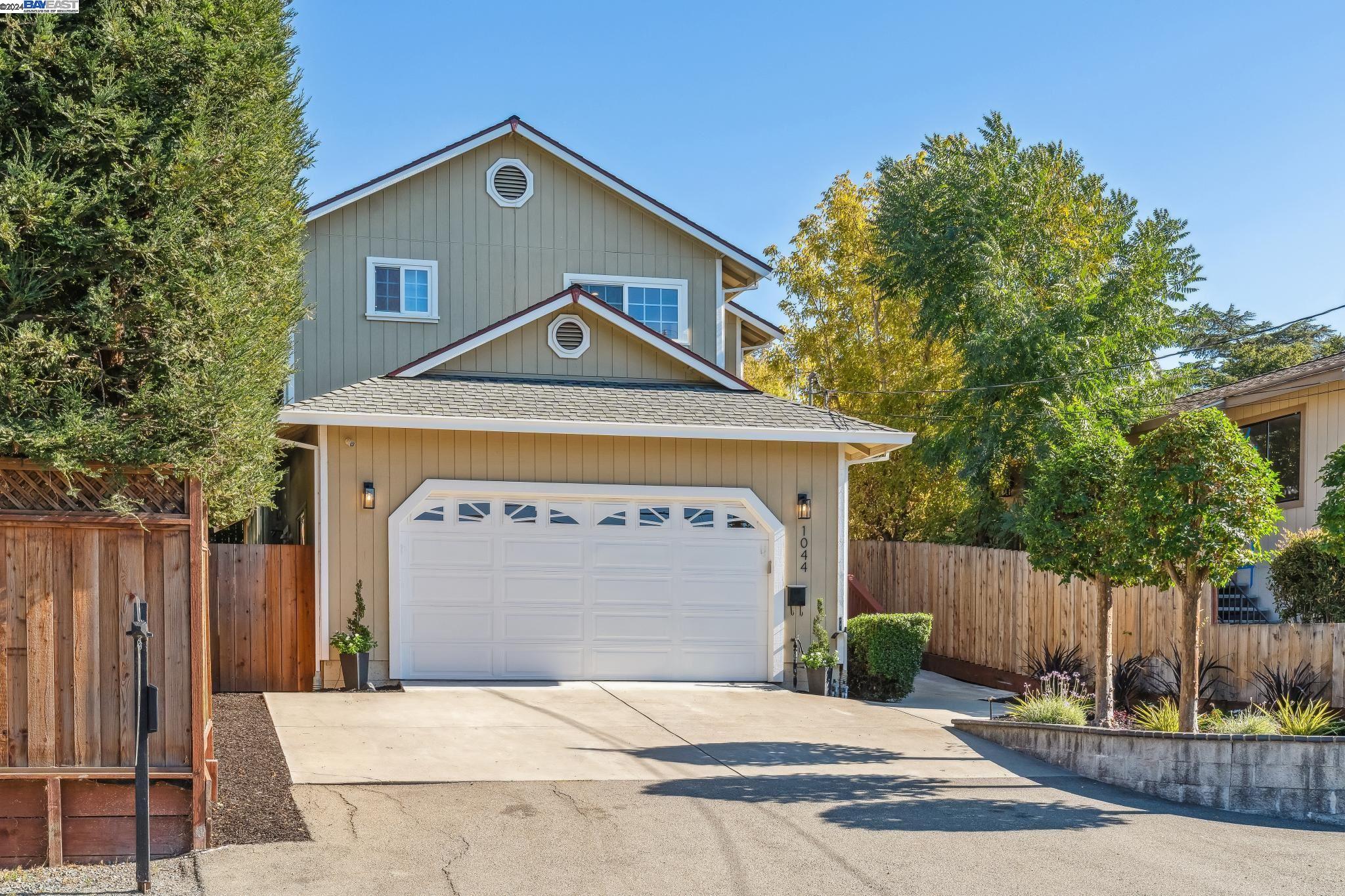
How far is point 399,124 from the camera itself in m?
18.5

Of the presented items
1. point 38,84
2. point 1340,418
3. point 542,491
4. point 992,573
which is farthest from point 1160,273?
point 38,84

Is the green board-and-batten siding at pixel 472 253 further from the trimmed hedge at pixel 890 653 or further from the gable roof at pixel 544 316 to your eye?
the trimmed hedge at pixel 890 653

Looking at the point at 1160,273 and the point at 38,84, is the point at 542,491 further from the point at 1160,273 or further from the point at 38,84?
the point at 1160,273

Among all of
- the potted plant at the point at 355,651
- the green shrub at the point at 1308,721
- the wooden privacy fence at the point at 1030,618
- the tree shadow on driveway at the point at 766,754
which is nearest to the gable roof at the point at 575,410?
the potted plant at the point at 355,651

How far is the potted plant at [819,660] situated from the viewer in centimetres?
1473

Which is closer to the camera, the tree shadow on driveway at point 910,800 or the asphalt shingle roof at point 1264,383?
the tree shadow on driveway at point 910,800

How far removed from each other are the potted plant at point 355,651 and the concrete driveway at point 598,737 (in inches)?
21.7

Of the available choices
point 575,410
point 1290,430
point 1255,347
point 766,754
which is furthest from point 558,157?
point 1255,347

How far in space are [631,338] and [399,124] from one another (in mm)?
5947

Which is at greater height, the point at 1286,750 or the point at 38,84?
the point at 38,84

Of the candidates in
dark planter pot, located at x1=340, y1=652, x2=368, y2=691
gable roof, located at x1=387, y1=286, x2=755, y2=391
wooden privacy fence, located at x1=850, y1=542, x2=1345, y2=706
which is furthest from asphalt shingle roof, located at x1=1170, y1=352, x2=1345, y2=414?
dark planter pot, located at x1=340, y1=652, x2=368, y2=691

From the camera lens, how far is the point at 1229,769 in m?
9.43

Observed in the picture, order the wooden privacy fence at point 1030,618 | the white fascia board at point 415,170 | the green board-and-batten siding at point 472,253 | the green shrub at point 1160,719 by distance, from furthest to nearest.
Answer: the green board-and-batten siding at point 472,253
the white fascia board at point 415,170
the wooden privacy fence at point 1030,618
the green shrub at point 1160,719

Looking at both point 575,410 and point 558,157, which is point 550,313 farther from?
point 558,157
